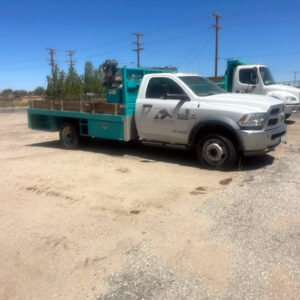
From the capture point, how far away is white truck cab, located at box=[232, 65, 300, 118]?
11.7m

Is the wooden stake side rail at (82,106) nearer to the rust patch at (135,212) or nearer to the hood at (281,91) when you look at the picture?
Answer: the rust patch at (135,212)

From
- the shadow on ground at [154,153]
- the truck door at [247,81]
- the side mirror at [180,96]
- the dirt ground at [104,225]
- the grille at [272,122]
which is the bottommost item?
the dirt ground at [104,225]

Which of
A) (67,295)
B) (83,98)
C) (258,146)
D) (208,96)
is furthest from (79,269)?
(83,98)

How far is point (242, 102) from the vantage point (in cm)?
600

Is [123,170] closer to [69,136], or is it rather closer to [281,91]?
[69,136]

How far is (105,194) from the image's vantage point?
504 cm

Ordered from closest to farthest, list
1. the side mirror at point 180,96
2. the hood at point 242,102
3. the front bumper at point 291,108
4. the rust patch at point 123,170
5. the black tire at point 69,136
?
1. the hood at point 242,102
2. the rust patch at point 123,170
3. the side mirror at point 180,96
4. the black tire at point 69,136
5. the front bumper at point 291,108

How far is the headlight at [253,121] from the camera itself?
5.70 m

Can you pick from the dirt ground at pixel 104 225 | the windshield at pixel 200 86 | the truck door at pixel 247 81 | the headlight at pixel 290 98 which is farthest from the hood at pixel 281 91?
the windshield at pixel 200 86

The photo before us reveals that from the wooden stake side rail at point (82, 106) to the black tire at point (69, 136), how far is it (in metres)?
0.53

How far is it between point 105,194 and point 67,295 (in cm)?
238

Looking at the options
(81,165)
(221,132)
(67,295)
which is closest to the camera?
(67,295)

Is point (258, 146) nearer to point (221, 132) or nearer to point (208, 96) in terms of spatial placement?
point (221, 132)

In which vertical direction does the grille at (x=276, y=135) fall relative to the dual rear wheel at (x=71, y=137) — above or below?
above
